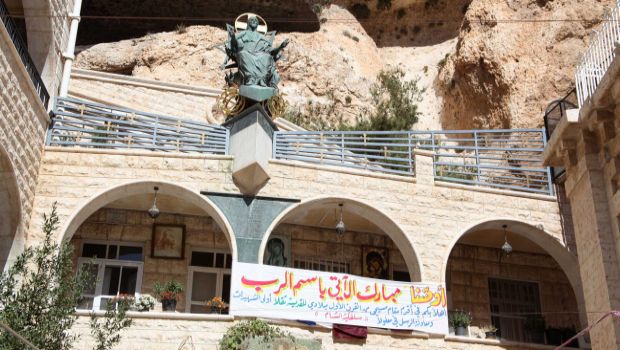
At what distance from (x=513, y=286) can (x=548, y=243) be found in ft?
6.06

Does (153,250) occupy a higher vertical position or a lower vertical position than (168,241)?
lower

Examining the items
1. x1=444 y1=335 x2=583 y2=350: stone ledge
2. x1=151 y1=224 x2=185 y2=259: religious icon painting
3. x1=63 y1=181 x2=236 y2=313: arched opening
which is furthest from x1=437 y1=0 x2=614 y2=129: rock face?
x1=151 y1=224 x2=185 y2=259: religious icon painting

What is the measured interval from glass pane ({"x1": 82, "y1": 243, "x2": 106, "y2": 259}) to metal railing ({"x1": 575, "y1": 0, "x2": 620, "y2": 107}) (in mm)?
9636

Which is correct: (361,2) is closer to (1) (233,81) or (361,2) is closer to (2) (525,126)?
(2) (525,126)

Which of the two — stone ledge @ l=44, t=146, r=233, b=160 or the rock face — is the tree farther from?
the rock face

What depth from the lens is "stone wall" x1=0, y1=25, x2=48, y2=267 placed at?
1230 cm

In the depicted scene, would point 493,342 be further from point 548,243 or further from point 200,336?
point 200,336

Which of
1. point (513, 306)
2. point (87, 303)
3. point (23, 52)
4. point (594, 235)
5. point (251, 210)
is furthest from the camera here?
point (513, 306)

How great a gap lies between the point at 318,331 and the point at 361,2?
2221 cm

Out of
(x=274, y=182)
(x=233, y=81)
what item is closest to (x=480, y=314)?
(x=274, y=182)

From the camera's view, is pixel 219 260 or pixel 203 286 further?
pixel 219 260

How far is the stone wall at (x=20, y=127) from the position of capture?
40.4 ft

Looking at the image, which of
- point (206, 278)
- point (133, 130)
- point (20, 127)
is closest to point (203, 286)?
point (206, 278)

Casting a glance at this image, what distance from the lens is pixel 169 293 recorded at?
14.2 m
